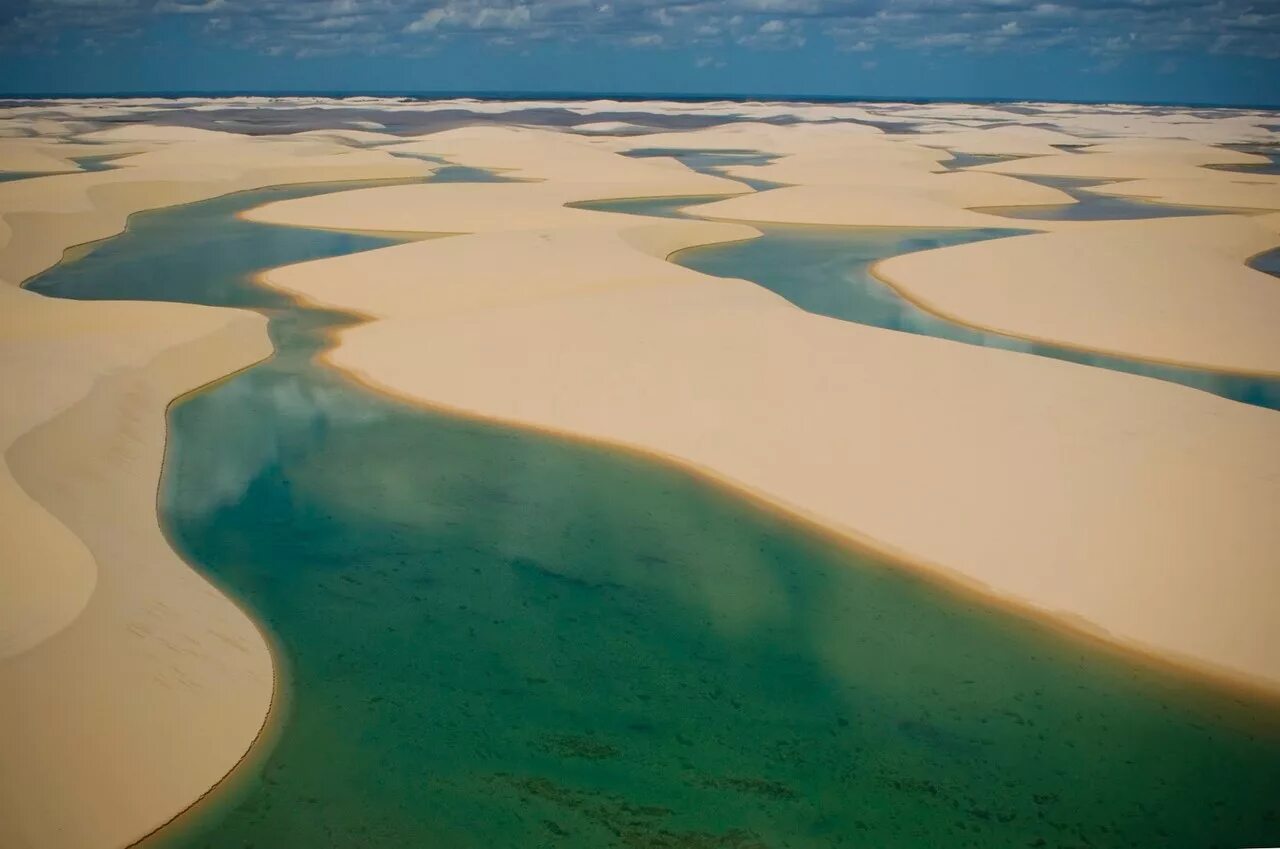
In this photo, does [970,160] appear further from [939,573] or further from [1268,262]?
[939,573]

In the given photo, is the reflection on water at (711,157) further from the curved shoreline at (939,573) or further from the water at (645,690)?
the water at (645,690)

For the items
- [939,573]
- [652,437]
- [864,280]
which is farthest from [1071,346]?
[939,573]

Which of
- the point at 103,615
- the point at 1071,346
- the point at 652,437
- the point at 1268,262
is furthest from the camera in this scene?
the point at 1268,262

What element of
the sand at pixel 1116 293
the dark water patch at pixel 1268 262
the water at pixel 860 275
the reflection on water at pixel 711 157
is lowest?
the reflection on water at pixel 711 157

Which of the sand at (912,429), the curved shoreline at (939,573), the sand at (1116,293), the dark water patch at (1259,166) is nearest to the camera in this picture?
the curved shoreline at (939,573)

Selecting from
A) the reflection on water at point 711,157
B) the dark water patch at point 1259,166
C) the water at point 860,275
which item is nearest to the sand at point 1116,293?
the water at point 860,275

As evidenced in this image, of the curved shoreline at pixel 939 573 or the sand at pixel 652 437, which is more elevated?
the sand at pixel 652 437

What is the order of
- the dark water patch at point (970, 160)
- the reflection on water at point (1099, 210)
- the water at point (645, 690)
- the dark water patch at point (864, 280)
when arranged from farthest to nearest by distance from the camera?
the dark water patch at point (970, 160), the reflection on water at point (1099, 210), the dark water patch at point (864, 280), the water at point (645, 690)
